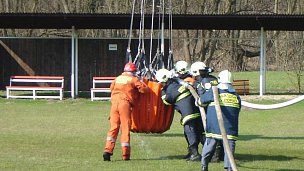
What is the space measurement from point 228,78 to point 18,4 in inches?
1415

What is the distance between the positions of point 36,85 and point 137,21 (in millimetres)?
5712

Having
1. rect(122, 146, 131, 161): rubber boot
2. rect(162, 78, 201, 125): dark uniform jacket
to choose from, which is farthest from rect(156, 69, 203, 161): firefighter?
rect(122, 146, 131, 161): rubber boot

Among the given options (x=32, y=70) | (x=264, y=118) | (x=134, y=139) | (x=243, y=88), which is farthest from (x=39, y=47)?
(x=134, y=139)

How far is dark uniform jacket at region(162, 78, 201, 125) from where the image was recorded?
520 inches

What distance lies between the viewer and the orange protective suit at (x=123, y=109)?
507 inches

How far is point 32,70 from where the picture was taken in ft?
107

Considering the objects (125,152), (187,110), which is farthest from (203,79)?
(125,152)

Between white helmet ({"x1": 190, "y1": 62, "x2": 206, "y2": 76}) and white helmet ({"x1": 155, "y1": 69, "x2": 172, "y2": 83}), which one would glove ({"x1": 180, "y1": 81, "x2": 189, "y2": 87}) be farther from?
white helmet ({"x1": 155, "y1": 69, "x2": 172, "y2": 83})

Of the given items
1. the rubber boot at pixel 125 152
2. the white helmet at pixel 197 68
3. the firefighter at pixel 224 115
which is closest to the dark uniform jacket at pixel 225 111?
the firefighter at pixel 224 115

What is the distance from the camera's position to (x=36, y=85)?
32.2 metres

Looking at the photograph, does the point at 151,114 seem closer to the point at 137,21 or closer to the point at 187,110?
the point at 187,110

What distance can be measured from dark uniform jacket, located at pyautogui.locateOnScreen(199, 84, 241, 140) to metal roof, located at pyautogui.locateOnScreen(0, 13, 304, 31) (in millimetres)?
16747

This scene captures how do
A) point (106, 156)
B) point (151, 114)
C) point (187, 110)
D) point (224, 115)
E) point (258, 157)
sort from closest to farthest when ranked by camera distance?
1. point (224, 115)
2. point (106, 156)
3. point (187, 110)
4. point (151, 114)
5. point (258, 157)

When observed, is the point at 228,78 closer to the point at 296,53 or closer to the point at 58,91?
the point at 58,91
